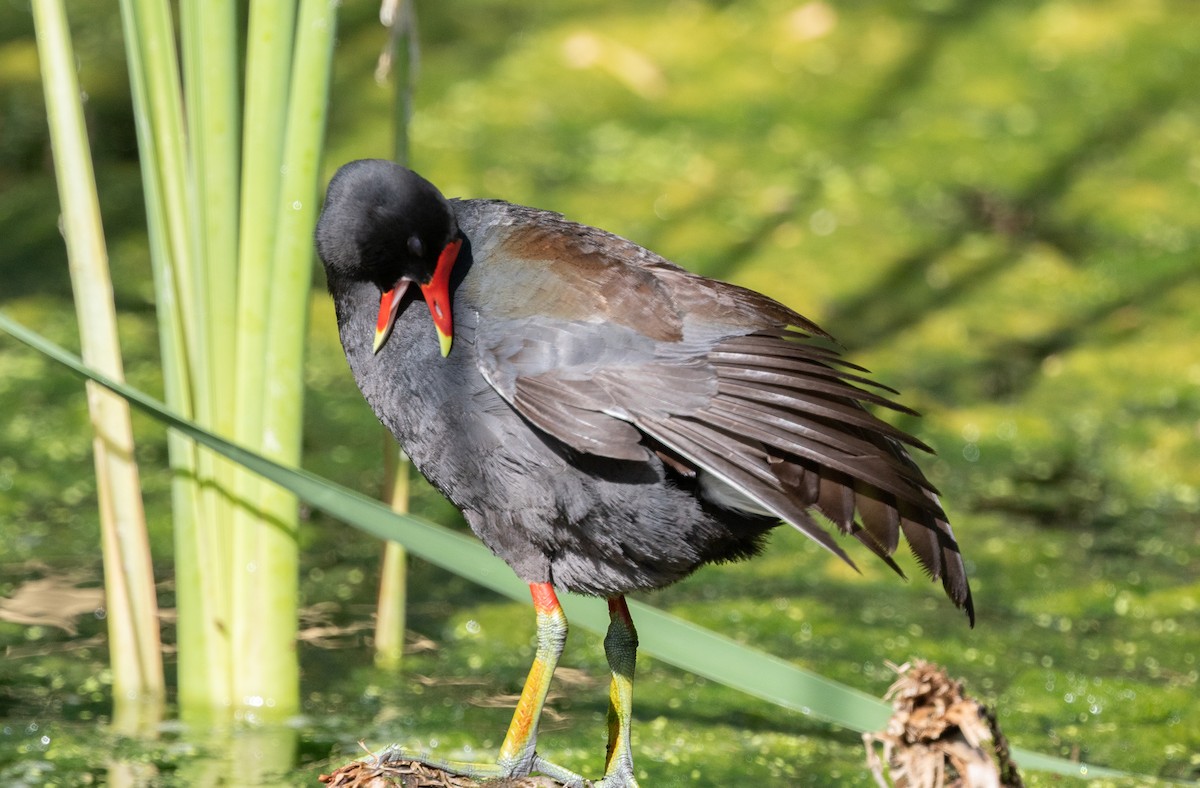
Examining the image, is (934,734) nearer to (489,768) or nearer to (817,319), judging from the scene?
(489,768)

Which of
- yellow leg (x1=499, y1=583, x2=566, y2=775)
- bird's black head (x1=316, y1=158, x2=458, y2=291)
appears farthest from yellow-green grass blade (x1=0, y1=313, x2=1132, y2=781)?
bird's black head (x1=316, y1=158, x2=458, y2=291)

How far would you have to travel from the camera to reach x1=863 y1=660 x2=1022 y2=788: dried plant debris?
1.63 m

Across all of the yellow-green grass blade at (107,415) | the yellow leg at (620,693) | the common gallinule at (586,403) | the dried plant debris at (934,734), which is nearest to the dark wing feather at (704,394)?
the common gallinule at (586,403)

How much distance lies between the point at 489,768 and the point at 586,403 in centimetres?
59

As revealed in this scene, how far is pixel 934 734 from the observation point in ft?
5.35

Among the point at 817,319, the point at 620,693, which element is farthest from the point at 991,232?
the point at 620,693

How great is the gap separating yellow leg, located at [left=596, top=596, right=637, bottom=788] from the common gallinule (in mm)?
103

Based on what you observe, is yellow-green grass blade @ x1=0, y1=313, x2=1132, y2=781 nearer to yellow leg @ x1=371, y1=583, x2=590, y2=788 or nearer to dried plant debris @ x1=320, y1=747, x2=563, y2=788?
yellow leg @ x1=371, y1=583, x2=590, y2=788

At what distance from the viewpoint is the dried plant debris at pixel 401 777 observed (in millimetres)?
1987

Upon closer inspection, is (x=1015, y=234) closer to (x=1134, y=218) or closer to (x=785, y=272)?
(x=1134, y=218)

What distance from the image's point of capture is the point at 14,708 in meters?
2.98

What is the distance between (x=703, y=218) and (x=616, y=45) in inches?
51.8

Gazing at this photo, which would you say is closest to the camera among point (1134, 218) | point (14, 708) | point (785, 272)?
point (14, 708)

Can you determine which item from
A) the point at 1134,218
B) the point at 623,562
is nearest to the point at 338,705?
the point at 623,562
